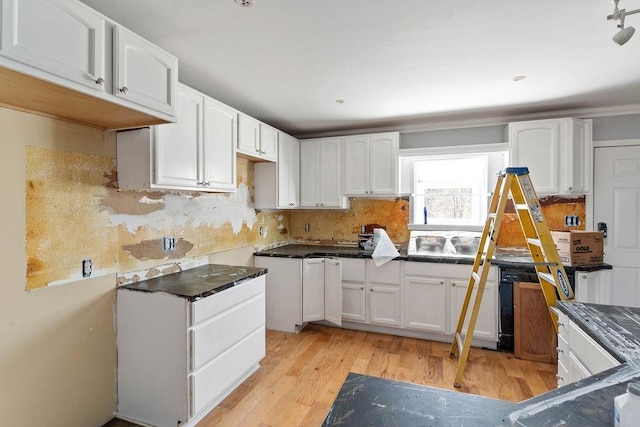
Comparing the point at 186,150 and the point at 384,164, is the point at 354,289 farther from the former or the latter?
the point at 186,150

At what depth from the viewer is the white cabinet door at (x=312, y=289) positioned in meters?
3.47

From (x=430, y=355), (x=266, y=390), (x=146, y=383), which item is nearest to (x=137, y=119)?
(x=146, y=383)

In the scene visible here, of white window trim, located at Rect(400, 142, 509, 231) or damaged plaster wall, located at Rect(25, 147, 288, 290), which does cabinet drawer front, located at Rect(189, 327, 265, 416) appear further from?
white window trim, located at Rect(400, 142, 509, 231)

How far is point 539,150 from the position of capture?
3.15 meters

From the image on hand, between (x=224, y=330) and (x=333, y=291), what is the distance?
1549mm

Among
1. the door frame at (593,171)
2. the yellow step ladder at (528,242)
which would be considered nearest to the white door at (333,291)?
the yellow step ladder at (528,242)

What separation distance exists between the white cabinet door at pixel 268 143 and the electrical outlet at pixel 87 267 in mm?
1821

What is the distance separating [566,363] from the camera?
165cm

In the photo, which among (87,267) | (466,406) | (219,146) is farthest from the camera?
(219,146)

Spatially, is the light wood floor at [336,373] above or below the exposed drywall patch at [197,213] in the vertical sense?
below

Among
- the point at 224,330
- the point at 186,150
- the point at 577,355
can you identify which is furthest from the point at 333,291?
the point at 577,355

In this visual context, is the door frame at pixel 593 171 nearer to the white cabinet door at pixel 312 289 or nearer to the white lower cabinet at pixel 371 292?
the white lower cabinet at pixel 371 292

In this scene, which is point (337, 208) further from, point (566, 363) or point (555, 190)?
point (566, 363)

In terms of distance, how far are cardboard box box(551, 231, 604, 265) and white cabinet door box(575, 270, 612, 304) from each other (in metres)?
0.11
